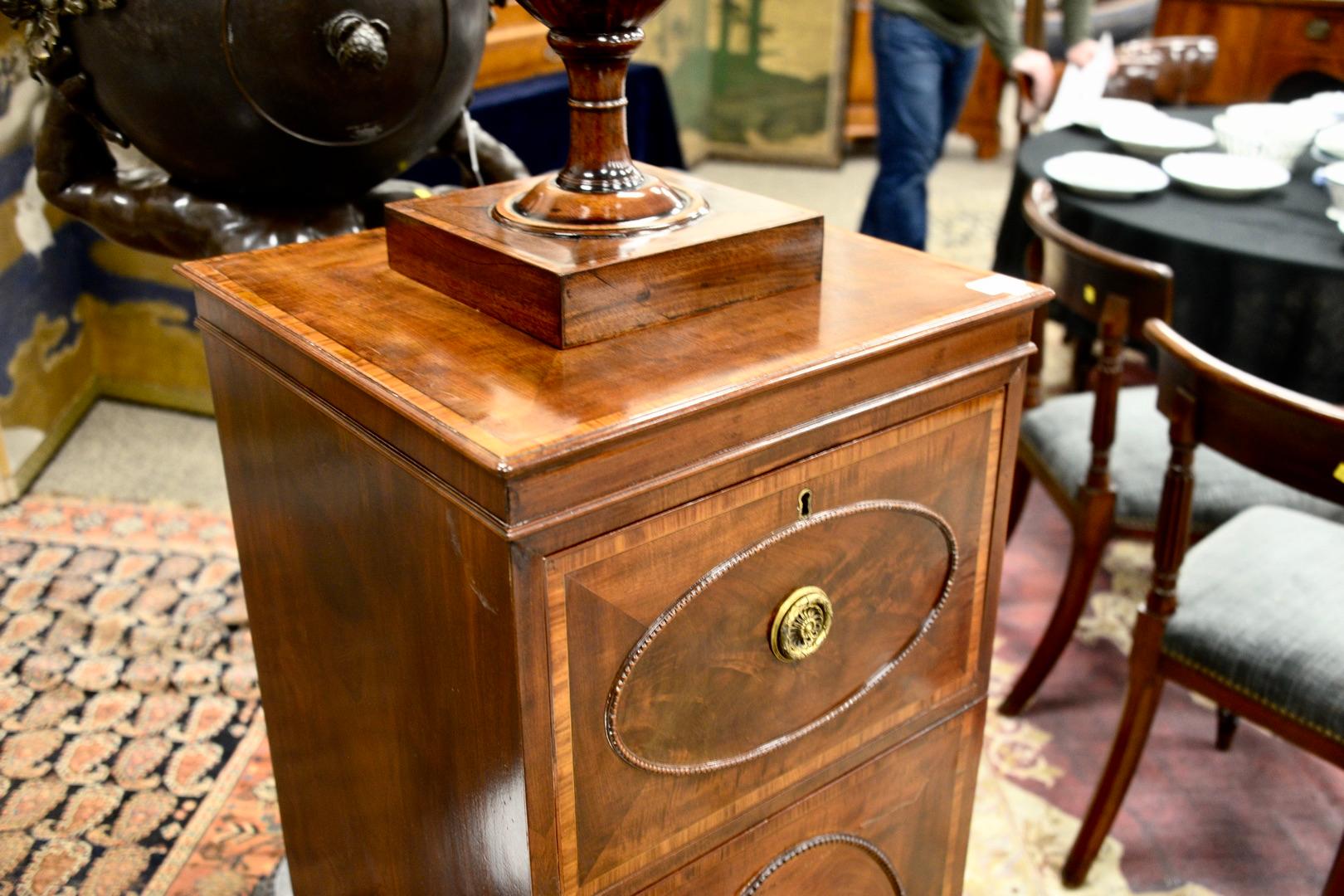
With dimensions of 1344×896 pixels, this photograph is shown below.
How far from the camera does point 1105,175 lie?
2.33 m

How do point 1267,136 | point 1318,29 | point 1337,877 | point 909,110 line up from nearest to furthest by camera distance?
point 1337,877, point 1267,136, point 909,110, point 1318,29

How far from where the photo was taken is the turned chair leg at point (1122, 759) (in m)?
1.66

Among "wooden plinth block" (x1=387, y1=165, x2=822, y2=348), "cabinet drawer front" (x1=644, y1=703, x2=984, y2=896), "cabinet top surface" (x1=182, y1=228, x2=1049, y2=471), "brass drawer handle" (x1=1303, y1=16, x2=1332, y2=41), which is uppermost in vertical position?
"wooden plinth block" (x1=387, y1=165, x2=822, y2=348)

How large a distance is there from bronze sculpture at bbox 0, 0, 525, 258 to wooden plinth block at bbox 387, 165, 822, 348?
0.18 meters

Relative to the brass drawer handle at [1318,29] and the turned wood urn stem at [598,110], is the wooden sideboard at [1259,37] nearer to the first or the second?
the brass drawer handle at [1318,29]

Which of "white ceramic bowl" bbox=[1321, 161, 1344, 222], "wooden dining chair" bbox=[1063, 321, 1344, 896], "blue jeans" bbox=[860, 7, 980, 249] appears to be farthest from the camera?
"blue jeans" bbox=[860, 7, 980, 249]

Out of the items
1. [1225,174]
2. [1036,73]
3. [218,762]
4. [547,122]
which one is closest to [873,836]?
[218,762]

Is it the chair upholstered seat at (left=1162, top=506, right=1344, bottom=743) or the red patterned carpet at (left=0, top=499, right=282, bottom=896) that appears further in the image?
the red patterned carpet at (left=0, top=499, right=282, bottom=896)

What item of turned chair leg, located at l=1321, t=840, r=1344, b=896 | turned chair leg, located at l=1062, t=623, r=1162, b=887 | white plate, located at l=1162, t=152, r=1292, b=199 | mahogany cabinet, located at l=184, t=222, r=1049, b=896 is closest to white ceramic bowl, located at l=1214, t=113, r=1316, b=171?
white plate, located at l=1162, t=152, r=1292, b=199

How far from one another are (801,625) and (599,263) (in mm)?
318

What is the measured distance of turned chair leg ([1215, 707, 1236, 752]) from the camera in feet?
6.61

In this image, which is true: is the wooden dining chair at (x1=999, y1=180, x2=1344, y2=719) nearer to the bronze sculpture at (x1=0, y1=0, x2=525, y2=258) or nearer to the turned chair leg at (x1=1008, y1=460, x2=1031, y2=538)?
the turned chair leg at (x1=1008, y1=460, x2=1031, y2=538)

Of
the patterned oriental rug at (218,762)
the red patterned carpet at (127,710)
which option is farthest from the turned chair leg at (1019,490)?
the red patterned carpet at (127,710)

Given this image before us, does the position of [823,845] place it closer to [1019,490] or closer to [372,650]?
[372,650]
